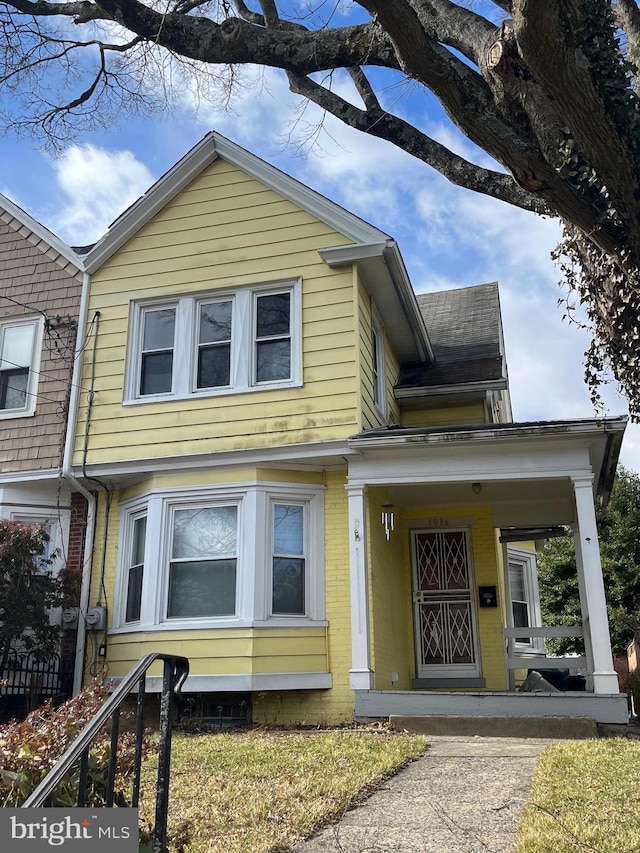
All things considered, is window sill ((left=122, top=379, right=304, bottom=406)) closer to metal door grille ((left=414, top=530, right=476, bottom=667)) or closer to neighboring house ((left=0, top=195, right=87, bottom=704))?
neighboring house ((left=0, top=195, right=87, bottom=704))

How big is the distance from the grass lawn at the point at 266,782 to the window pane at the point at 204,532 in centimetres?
260

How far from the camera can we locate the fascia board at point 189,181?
1123 cm

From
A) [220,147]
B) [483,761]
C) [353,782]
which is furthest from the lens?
[220,147]

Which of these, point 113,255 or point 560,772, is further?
point 113,255

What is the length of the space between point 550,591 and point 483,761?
22.7m

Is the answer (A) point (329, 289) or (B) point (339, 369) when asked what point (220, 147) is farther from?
(B) point (339, 369)

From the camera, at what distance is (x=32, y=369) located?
12.0m

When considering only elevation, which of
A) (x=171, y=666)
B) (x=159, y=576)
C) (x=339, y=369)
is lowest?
(x=171, y=666)

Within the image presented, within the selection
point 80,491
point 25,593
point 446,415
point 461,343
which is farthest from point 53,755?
point 461,343

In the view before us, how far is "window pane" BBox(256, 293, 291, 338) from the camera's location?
11094 millimetres

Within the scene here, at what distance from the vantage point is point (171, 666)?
12.5 ft

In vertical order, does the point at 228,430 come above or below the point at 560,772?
above

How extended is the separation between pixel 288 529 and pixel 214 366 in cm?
253

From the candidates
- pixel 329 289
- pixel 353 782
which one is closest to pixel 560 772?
pixel 353 782
